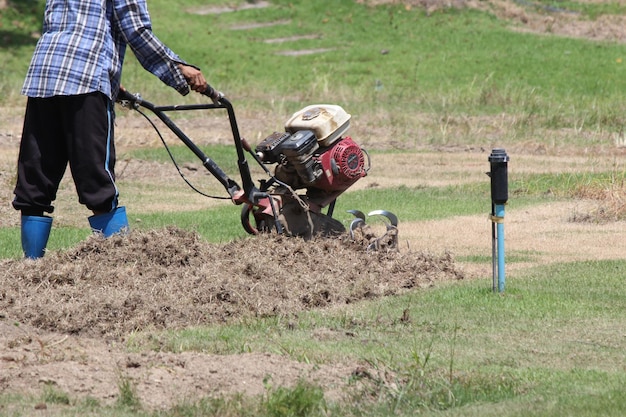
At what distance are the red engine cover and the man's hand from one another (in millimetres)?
1122

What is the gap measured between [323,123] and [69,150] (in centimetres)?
192

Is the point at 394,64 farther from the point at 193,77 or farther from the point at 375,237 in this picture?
the point at 193,77

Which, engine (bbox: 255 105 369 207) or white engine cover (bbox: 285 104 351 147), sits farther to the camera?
white engine cover (bbox: 285 104 351 147)

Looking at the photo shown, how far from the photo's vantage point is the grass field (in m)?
5.30

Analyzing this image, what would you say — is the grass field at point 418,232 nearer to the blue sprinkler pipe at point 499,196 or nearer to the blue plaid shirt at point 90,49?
the blue sprinkler pipe at point 499,196

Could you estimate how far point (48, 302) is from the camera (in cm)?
693

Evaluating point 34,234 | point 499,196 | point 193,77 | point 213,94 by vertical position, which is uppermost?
point 193,77

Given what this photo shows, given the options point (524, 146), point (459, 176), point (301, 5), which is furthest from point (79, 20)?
point (301, 5)

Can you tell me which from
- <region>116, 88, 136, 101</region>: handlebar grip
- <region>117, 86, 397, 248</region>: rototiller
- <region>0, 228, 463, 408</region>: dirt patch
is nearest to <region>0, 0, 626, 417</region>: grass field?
<region>0, 228, 463, 408</region>: dirt patch

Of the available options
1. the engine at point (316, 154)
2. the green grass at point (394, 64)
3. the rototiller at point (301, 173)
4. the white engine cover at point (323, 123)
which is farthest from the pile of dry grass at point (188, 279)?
the green grass at point (394, 64)

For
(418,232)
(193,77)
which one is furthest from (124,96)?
(418,232)

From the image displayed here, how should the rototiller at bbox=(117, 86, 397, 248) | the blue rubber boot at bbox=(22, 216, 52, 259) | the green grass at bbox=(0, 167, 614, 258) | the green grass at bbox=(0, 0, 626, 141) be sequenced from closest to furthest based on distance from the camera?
the blue rubber boot at bbox=(22, 216, 52, 259)
the rototiller at bbox=(117, 86, 397, 248)
the green grass at bbox=(0, 167, 614, 258)
the green grass at bbox=(0, 0, 626, 141)

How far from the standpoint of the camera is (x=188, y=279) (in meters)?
7.36

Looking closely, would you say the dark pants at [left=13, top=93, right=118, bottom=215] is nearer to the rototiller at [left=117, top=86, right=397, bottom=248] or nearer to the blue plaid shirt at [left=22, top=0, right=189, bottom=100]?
the blue plaid shirt at [left=22, top=0, right=189, bottom=100]
